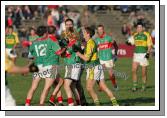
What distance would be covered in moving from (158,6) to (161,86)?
2.28 metres

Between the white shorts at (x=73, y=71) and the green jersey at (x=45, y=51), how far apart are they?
475 millimetres

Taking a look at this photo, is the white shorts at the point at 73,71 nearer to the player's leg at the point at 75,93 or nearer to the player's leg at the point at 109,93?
the player's leg at the point at 75,93

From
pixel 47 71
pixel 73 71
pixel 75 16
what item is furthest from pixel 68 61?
pixel 75 16

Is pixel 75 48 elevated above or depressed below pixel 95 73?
above

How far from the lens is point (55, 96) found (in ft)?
59.9

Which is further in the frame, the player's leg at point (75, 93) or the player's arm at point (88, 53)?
the player's leg at point (75, 93)

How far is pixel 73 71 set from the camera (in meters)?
17.6

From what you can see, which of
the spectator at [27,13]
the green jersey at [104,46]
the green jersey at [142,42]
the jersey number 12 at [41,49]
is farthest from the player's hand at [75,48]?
the spectator at [27,13]

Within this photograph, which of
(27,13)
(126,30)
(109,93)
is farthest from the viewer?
(126,30)

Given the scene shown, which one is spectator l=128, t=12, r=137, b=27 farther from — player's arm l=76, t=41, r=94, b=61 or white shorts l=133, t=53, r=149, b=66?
player's arm l=76, t=41, r=94, b=61

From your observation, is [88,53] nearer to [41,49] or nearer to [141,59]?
[41,49]

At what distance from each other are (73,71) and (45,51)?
0.92 metres

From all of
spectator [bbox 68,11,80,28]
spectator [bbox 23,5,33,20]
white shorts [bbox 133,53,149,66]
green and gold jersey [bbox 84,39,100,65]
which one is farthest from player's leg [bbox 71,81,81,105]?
spectator [bbox 23,5,33,20]

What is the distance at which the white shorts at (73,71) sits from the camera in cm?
1762
